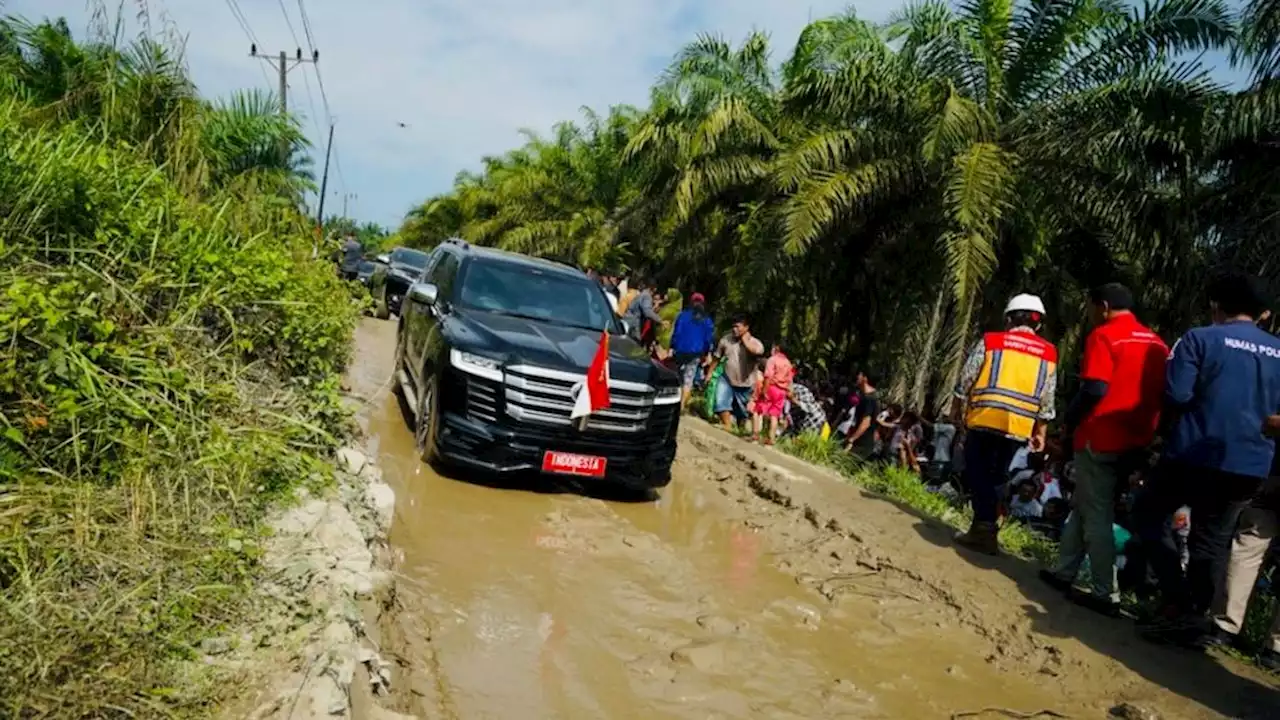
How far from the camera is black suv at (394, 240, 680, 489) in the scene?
658 cm

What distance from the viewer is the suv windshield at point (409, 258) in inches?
777

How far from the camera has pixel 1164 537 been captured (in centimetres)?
521

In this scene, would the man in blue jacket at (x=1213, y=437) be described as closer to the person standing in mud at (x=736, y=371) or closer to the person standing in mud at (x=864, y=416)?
the person standing in mud at (x=736, y=371)

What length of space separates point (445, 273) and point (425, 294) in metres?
0.84

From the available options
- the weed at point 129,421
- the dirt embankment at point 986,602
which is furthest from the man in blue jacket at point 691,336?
the weed at point 129,421

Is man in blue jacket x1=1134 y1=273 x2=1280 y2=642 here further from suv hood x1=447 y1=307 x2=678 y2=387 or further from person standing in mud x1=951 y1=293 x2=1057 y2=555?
suv hood x1=447 y1=307 x2=678 y2=387

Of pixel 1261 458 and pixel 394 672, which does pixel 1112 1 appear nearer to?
pixel 1261 458

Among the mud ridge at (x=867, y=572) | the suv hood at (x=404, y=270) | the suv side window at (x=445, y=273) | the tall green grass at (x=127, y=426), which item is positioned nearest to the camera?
the tall green grass at (x=127, y=426)

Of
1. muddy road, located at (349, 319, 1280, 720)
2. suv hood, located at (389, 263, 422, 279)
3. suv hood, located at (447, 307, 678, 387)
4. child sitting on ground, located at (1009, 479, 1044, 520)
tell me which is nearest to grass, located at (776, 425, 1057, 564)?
child sitting on ground, located at (1009, 479, 1044, 520)

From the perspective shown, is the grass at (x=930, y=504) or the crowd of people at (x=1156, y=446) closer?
the crowd of people at (x=1156, y=446)

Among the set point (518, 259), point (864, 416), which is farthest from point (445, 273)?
point (864, 416)

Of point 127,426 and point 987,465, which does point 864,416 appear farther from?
→ point 127,426

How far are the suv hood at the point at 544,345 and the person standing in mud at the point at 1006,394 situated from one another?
7.36ft

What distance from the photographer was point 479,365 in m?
6.60
